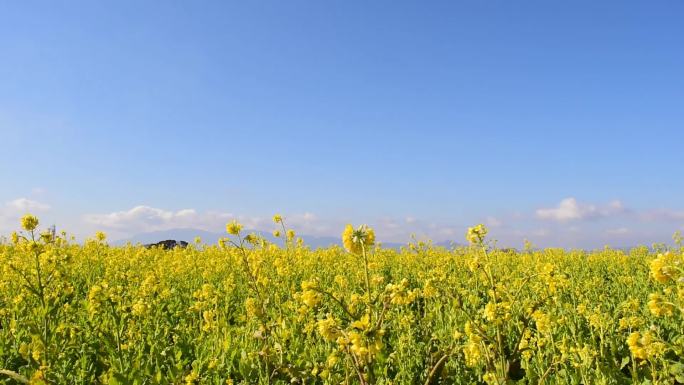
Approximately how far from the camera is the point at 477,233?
3.62 meters

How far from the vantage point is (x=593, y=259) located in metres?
13.9

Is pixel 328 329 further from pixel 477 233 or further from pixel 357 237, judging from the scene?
pixel 477 233

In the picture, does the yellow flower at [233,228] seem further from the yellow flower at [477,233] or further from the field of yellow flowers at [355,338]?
the yellow flower at [477,233]

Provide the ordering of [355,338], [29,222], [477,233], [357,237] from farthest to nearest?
[29,222]
[477,233]
[357,237]
[355,338]

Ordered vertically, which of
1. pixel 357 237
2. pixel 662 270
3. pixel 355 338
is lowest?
pixel 355 338

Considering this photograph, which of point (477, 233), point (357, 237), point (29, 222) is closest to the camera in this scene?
point (357, 237)

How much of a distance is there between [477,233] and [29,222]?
4368 millimetres

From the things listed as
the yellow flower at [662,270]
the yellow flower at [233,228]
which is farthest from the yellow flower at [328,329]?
the yellow flower at [233,228]

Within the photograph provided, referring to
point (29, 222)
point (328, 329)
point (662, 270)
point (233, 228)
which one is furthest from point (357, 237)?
point (29, 222)

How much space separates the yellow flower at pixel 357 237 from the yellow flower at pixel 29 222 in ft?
12.9

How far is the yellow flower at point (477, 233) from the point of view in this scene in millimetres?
3604

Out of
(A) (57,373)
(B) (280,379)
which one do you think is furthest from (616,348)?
(A) (57,373)

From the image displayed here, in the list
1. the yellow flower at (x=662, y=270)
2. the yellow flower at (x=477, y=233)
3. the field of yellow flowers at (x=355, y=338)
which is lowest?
the field of yellow flowers at (x=355, y=338)

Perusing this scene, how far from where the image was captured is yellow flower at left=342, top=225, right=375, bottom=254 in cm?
230
